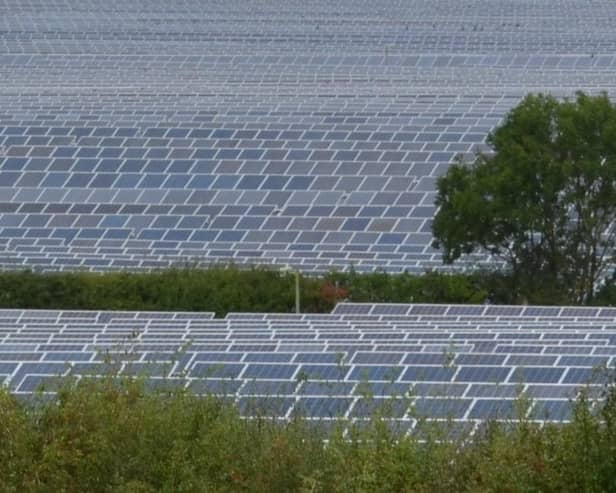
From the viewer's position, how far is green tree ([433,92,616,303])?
36531 mm

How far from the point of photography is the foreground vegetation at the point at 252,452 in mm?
14195

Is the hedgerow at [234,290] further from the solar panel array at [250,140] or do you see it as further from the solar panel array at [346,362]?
the solar panel array at [346,362]

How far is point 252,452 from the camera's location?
48.8ft

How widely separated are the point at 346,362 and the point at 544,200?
1615 cm

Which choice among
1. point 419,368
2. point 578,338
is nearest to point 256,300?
point 578,338

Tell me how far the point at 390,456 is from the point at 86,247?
1119 inches

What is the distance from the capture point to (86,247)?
138ft

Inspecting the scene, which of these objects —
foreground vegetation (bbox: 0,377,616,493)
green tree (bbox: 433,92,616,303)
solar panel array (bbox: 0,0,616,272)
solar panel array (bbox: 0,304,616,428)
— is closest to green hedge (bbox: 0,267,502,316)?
green tree (bbox: 433,92,616,303)

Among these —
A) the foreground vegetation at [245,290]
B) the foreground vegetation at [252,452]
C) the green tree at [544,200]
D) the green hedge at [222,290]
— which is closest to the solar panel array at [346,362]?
the foreground vegetation at [252,452]

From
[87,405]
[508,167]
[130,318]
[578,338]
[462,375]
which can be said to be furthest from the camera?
[508,167]

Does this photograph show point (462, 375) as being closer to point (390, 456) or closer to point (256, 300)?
point (390, 456)

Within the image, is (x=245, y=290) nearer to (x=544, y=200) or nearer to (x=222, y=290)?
(x=222, y=290)

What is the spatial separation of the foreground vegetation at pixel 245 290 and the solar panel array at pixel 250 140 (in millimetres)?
1557

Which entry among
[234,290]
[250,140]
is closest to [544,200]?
[234,290]
